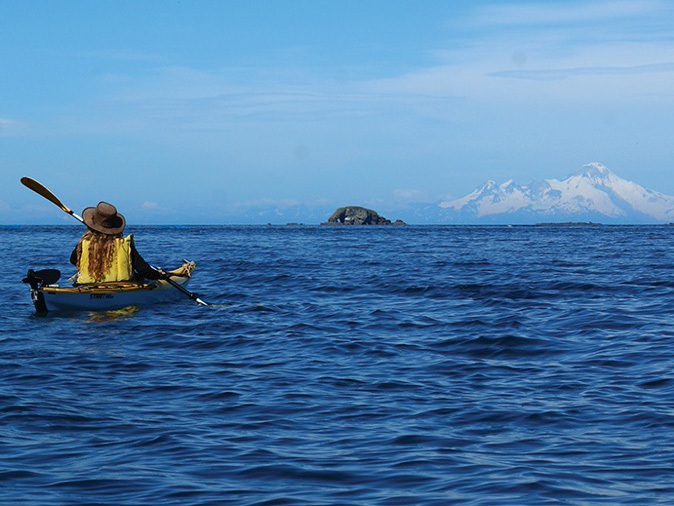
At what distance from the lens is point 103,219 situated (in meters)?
19.4

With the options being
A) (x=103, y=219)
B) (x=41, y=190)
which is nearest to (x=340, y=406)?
(x=103, y=219)

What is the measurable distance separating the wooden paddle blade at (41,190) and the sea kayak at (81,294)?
192 inches

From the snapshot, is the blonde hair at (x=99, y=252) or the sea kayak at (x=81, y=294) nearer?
the sea kayak at (x=81, y=294)

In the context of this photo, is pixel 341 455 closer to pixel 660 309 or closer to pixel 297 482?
pixel 297 482

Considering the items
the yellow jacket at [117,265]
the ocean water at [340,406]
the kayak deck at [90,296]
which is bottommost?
the ocean water at [340,406]

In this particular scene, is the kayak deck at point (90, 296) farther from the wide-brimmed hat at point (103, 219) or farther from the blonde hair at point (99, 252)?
the wide-brimmed hat at point (103, 219)

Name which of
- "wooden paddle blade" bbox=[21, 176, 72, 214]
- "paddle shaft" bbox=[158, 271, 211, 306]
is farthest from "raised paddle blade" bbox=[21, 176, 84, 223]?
"paddle shaft" bbox=[158, 271, 211, 306]

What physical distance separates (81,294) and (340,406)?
10960 mm

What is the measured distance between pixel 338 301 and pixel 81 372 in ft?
38.5

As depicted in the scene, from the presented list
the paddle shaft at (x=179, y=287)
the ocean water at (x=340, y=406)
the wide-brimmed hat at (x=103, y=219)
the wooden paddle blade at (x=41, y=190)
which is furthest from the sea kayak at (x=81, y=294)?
the wooden paddle blade at (x=41, y=190)

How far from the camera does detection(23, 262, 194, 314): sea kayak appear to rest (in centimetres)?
1885

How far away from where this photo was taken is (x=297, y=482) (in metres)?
7.04

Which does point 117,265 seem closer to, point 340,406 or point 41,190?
point 41,190

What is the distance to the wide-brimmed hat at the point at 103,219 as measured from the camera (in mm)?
19250
